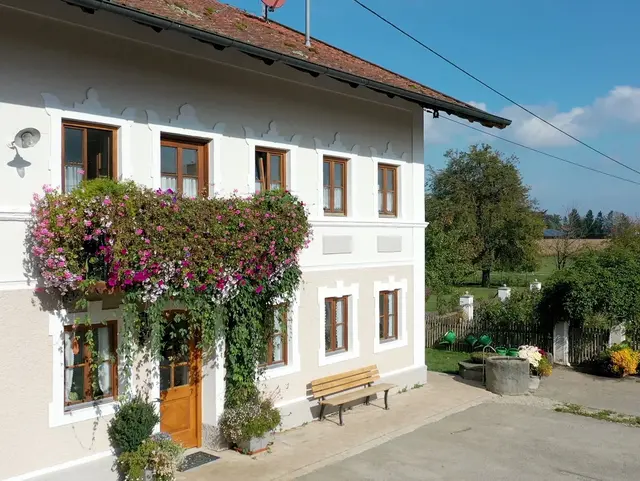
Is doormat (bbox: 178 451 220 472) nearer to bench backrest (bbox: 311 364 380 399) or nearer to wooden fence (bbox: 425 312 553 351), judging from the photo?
bench backrest (bbox: 311 364 380 399)

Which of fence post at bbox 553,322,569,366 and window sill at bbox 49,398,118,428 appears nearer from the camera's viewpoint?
window sill at bbox 49,398,118,428

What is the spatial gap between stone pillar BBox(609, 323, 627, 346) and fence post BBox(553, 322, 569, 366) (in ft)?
3.62

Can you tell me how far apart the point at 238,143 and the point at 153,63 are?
1.87 meters

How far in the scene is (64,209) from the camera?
7.48m

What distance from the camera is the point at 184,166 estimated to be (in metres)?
9.80

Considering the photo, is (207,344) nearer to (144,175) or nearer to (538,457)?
(144,175)

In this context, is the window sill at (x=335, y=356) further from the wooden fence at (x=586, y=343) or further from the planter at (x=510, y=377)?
the wooden fence at (x=586, y=343)

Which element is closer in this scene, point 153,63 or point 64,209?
point 64,209

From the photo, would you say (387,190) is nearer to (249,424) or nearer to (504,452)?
(504,452)

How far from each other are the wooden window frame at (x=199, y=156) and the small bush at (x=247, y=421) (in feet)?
10.9

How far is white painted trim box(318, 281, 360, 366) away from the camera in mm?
11992

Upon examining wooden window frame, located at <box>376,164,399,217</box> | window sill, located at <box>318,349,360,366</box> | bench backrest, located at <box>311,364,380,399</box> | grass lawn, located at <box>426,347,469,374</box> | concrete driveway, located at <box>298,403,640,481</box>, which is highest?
wooden window frame, located at <box>376,164,399,217</box>

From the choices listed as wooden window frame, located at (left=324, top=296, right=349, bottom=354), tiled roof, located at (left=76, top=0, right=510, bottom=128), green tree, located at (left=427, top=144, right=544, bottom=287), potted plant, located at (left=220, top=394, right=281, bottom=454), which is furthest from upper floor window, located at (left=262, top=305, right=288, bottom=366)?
green tree, located at (left=427, top=144, right=544, bottom=287)

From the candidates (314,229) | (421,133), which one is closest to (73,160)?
(314,229)
